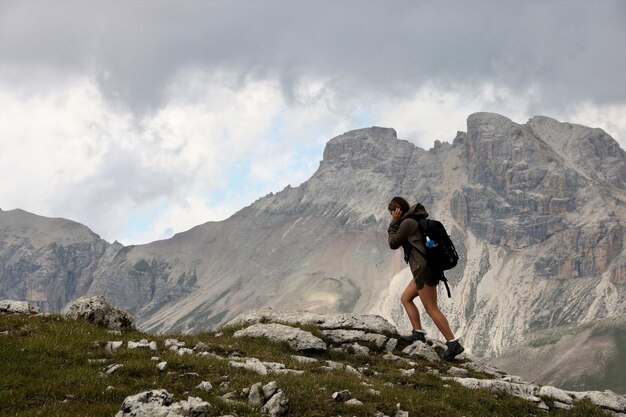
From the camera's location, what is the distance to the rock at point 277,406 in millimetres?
13477

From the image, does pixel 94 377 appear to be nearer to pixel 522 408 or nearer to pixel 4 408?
pixel 4 408

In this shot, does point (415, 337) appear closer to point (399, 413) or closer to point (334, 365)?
point (334, 365)

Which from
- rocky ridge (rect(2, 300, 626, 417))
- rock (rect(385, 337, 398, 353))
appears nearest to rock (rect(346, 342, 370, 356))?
rocky ridge (rect(2, 300, 626, 417))

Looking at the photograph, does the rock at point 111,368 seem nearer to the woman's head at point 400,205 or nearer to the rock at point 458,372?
the rock at point 458,372

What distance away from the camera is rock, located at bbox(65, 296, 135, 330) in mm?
20906

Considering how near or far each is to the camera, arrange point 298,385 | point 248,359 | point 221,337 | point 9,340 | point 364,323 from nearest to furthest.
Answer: point 298,385 < point 9,340 < point 248,359 < point 221,337 < point 364,323

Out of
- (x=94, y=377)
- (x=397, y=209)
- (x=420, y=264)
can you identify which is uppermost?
(x=397, y=209)

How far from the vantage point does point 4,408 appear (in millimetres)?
12430

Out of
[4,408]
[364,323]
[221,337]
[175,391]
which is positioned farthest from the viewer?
[364,323]

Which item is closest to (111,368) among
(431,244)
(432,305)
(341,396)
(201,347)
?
(201,347)

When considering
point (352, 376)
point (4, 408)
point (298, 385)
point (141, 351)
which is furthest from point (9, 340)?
point (352, 376)

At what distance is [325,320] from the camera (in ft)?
86.0

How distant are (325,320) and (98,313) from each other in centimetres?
932

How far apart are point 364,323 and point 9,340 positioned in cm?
1380
